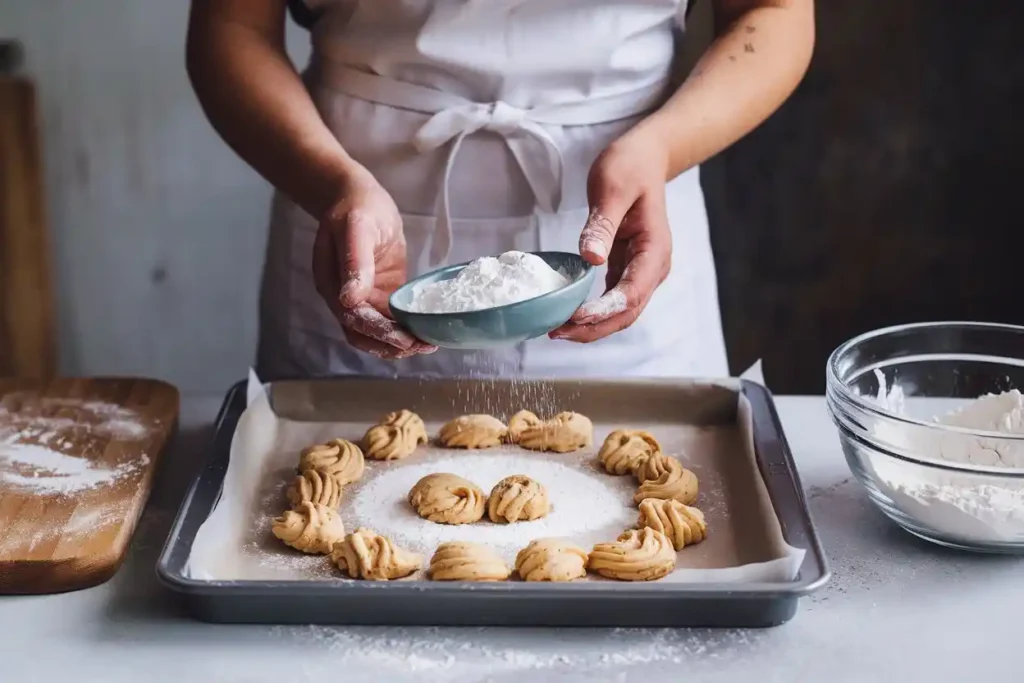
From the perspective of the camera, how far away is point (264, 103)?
152cm

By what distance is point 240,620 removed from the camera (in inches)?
41.5

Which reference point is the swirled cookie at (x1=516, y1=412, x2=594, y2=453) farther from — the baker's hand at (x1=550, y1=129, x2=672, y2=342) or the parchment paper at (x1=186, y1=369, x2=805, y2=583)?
the baker's hand at (x1=550, y1=129, x2=672, y2=342)

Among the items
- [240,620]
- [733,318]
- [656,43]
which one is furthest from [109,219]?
[240,620]

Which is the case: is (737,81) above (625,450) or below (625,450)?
above

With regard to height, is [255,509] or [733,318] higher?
[255,509]

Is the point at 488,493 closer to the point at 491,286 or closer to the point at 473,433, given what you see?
the point at 473,433

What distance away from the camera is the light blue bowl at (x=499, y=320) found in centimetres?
114

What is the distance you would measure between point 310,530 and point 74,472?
12.2 inches

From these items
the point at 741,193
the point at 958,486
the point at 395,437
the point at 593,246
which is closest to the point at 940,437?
the point at 958,486

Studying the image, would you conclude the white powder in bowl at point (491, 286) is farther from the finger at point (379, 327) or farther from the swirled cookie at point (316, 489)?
the swirled cookie at point (316, 489)

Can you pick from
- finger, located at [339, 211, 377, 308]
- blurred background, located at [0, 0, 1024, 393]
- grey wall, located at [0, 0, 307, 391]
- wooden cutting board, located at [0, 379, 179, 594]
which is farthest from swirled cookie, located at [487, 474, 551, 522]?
grey wall, located at [0, 0, 307, 391]

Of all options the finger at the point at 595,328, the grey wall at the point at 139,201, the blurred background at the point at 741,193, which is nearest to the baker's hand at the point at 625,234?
the finger at the point at 595,328

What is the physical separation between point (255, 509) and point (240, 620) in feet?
0.78

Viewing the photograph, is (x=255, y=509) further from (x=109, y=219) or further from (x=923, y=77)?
(x=923, y=77)
